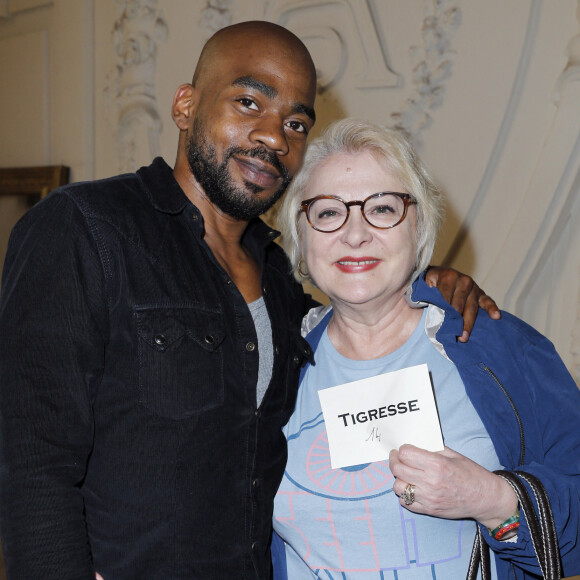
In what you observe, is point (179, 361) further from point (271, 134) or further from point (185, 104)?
point (185, 104)

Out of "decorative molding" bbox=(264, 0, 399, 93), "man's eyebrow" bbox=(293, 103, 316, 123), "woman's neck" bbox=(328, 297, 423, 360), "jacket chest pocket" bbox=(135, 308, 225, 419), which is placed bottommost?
"jacket chest pocket" bbox=(135, 308, 225, 419)

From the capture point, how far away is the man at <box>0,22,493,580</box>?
45.7 inches

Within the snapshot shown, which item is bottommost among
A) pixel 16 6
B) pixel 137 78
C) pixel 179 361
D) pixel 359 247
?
pixel 179 361

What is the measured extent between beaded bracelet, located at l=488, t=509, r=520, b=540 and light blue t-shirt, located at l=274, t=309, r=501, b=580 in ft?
0.34

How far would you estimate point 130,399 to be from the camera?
4.25 feet

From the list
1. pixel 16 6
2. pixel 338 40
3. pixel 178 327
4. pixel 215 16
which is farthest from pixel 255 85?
pixel 16 6

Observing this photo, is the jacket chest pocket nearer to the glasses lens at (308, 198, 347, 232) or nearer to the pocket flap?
the pocket flap

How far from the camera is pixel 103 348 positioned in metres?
1.26

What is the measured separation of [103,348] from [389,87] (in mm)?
1963

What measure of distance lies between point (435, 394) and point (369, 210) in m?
0.41

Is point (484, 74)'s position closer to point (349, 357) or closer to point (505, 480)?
point (349, 357)

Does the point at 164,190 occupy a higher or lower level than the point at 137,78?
lower

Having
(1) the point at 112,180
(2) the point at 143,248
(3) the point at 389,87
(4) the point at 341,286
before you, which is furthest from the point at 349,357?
(3) the point at 389,87

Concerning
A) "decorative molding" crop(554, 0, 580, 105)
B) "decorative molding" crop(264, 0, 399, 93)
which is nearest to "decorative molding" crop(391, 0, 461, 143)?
"decorative molding" crop(264, 0, 399, 93)
